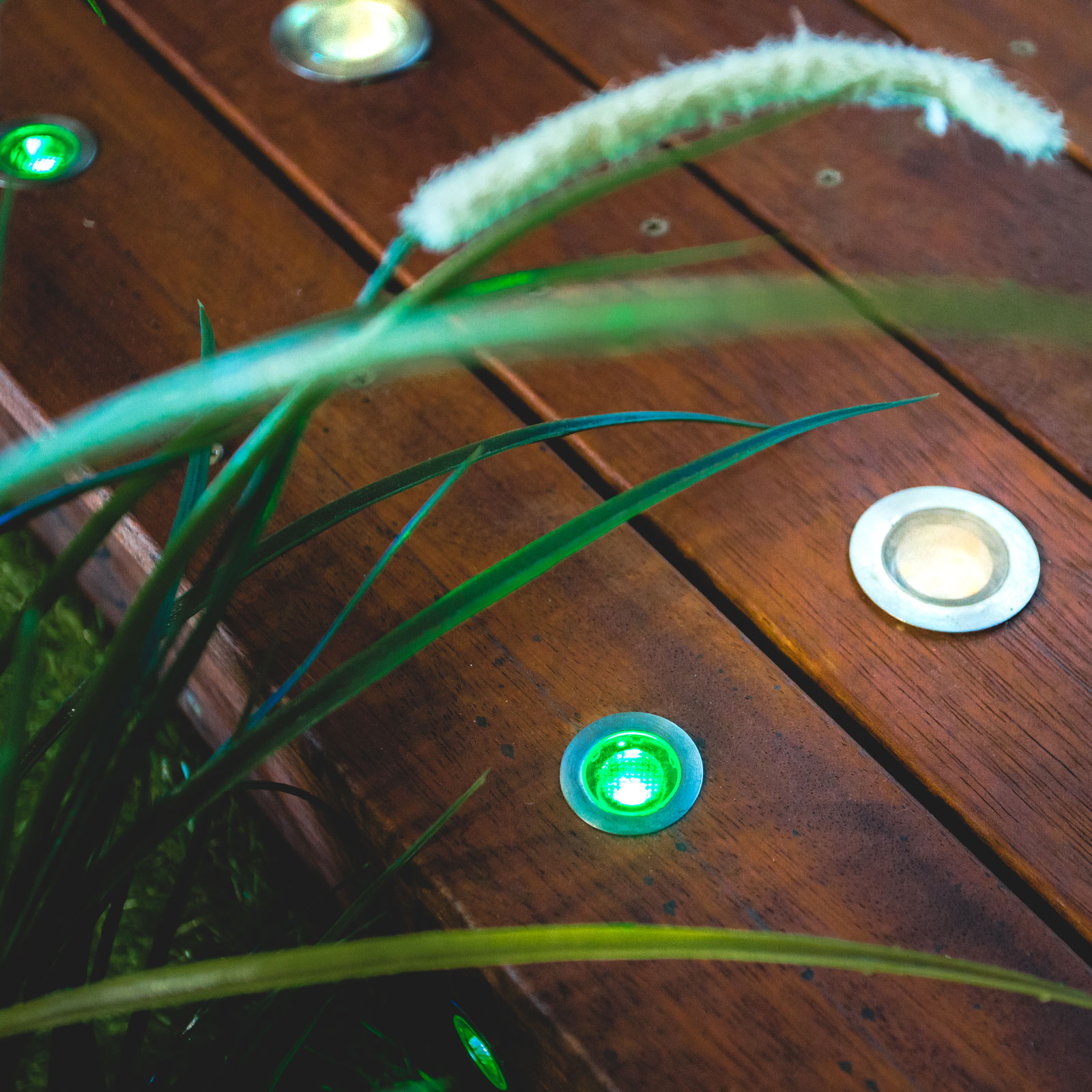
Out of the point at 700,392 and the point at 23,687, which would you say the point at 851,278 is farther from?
the point at 23,687

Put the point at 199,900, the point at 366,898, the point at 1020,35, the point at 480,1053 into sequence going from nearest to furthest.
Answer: the point at 366,898, the point at 480,1053, the point at 199,900, the point at 1020,35

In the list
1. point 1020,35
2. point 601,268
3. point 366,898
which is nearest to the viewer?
point 601,268

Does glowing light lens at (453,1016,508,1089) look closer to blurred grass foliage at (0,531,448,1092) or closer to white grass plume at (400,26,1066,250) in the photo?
blurred grass foliage at (0,531,448,1092)

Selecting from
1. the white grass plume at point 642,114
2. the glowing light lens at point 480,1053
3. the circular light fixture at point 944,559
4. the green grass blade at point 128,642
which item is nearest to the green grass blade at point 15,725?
the green grass blade at point 128,642

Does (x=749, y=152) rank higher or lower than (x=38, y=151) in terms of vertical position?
lower

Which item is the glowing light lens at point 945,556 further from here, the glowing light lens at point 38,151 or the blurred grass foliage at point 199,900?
the glowing light lens at point 38,151

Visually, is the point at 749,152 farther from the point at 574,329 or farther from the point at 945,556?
the point at 574,329

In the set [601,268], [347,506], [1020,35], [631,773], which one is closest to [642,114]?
[601,268]

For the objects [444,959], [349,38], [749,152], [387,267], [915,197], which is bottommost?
[444,959]

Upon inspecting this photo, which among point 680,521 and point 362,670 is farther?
point 680,521
